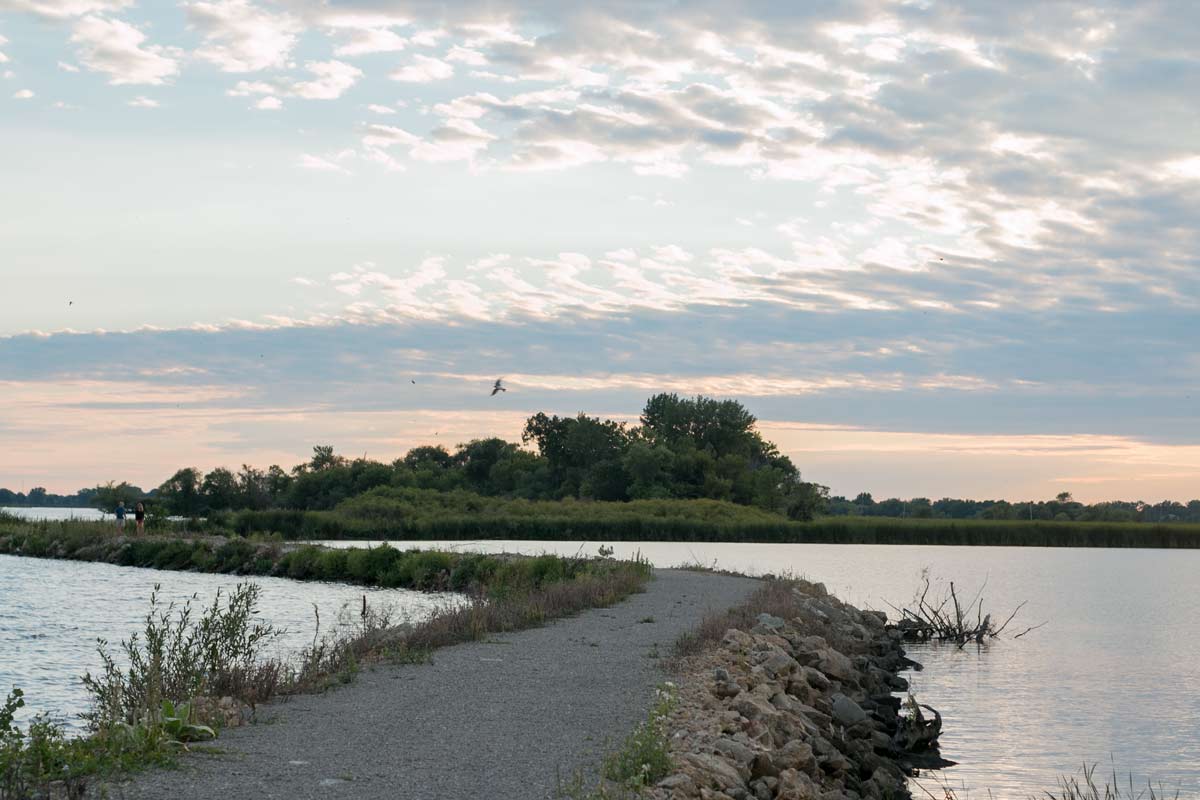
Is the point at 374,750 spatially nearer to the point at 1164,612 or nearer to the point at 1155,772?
the point at 1155,772

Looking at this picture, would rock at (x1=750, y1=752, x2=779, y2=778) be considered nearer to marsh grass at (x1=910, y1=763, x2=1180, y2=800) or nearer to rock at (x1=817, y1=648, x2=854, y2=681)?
marsh grass at (x1=910, y1=763, x2=1180, y2=800)

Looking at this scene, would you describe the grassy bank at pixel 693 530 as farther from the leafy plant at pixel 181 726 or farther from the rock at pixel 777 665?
the leafy plant at pixel 181 726

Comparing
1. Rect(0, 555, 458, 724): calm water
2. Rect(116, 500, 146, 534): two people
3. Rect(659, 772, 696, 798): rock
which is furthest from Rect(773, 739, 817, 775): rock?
Rect(116, 500, 146, 534): two people

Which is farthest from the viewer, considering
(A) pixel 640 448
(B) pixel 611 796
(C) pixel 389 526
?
(A) pixel 640 448

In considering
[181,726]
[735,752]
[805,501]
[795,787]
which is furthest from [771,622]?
[805,501]

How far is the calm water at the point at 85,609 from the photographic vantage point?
19.6 metres

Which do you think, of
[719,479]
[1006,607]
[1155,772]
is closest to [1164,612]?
[1006,607]

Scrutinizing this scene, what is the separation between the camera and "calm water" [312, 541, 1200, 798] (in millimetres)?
17422

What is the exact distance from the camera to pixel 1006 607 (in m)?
41.6

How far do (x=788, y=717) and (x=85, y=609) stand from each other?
2372 cm

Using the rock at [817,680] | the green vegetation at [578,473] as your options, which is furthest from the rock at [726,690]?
the green vegetation at [578,473]

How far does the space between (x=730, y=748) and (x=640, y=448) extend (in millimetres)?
93702

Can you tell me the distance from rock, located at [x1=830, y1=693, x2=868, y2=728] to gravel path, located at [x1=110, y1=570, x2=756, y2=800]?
257 centimetres

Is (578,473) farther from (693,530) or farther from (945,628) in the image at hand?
(945,628)
